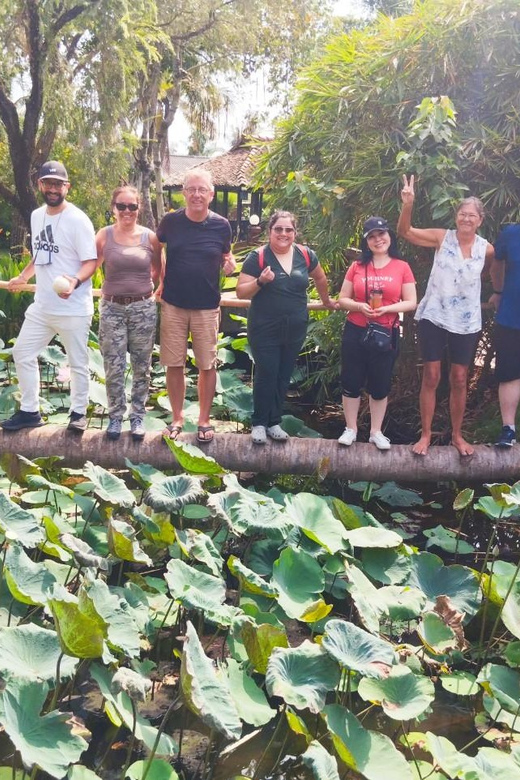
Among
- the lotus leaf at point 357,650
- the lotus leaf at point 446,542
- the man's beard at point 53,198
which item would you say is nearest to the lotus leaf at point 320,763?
the lotus leaf at point 357,650

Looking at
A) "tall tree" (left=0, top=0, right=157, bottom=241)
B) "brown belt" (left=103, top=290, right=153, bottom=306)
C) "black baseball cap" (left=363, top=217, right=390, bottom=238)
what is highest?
"tall tree" (left=0, top=0, right=157, bottom=241)

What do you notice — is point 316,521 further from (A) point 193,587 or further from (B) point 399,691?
(B) point 399,691

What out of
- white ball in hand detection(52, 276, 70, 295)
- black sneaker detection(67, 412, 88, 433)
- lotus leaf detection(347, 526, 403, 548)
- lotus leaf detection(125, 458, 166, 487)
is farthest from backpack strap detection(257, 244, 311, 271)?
lotus leaf detection(347, 526, 403, 548)

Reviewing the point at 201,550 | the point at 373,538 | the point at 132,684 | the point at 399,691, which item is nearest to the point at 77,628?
the point at 132,684

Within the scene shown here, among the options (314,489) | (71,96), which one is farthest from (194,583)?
(71,96)

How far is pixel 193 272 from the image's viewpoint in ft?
11.9

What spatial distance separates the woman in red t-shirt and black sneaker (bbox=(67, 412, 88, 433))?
139 cm

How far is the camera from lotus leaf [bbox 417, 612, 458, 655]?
2557 mm

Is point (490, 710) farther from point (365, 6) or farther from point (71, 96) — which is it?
point (365, 6)

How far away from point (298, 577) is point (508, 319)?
1942 millimetres

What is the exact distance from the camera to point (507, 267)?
3.88m

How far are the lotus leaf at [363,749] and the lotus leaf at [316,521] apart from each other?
75cm

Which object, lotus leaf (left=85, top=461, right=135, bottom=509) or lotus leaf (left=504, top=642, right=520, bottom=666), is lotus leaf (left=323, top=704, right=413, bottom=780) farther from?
lotus leaf (left=85, top=461, right=135, bottom=509)

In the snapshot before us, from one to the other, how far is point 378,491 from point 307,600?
5.23 feet
